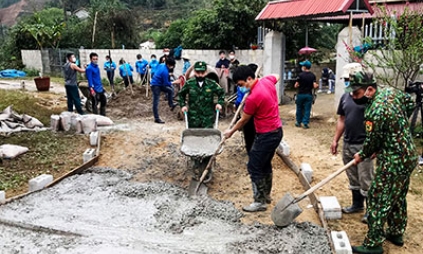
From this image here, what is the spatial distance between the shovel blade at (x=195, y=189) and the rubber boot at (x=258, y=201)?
71 cm

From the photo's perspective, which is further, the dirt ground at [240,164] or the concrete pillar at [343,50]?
the concrete pillar at [343,50]

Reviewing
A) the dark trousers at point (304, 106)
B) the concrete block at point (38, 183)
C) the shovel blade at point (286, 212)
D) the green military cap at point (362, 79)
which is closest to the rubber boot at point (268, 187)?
the shovel blade at point (286, 212)

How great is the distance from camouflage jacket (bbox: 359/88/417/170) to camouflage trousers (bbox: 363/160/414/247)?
3.8 inches

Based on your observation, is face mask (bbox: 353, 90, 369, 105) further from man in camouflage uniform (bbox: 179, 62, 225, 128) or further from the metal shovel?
man in camouflage uniform (bbox: 179, 62, 225, 128)

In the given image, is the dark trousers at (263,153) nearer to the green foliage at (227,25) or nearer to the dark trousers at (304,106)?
the dark trousers at (304,106)

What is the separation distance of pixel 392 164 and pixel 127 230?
2653mm

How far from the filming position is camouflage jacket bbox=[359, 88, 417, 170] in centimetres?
343

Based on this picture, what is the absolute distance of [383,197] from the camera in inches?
141

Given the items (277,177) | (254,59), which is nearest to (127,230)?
(277,177)

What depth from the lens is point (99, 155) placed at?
6.92 meters

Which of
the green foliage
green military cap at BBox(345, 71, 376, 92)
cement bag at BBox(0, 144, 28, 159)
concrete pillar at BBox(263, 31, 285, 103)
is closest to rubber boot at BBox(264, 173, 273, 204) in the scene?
green military cap at BBox(345, 71, 376, 92)

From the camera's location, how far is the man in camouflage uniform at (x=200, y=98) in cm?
593

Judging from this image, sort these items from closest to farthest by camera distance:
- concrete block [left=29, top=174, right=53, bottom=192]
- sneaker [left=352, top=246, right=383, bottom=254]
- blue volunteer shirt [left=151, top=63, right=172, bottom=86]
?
sneaker [left=352, top=246, right=383, bottom=254] → concrete block [left=29, top=174, right=53, bottom=192] → blue volunteer shirt [left=151, top=63, right=172, bottom=86]

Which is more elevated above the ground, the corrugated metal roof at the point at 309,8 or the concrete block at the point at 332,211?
the corrugated metal roof at the point at 309,8
